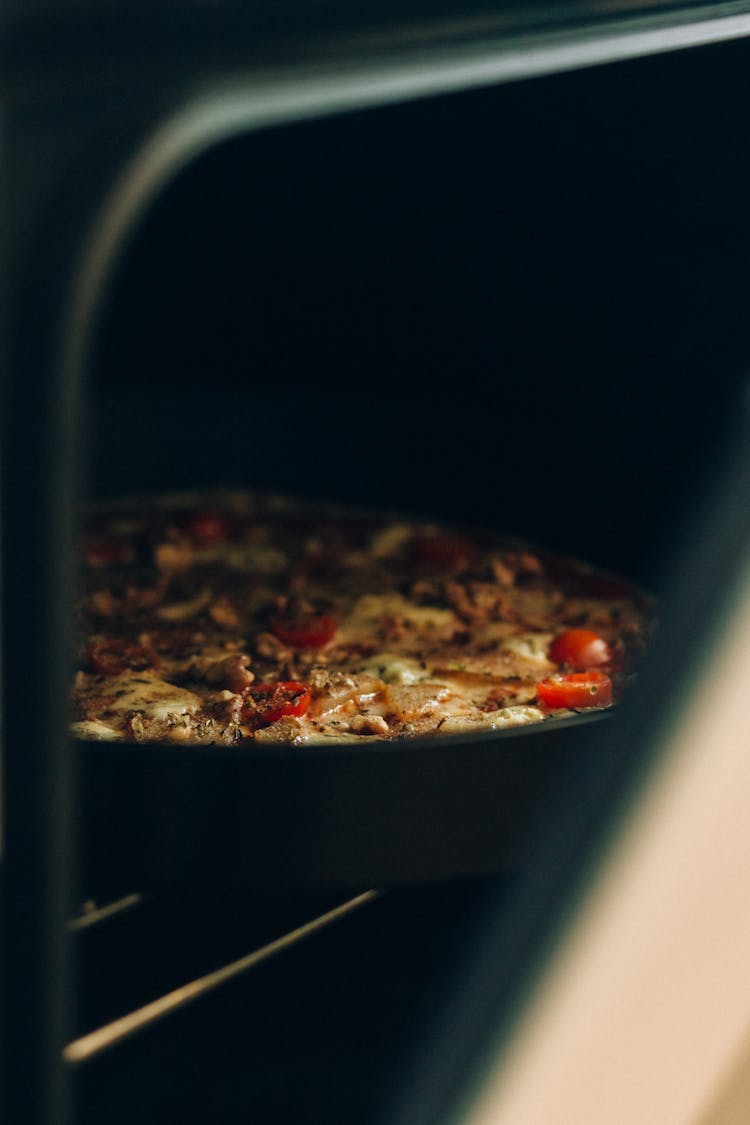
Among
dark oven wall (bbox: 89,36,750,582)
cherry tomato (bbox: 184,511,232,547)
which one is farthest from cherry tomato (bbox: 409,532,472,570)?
cherry tomato (bbox: 184,511,232,547)

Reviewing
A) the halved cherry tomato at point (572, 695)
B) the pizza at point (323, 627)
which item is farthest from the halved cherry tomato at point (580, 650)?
the halved cherry tomato at point (572, 695)

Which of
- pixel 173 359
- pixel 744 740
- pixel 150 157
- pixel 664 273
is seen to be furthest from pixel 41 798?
pixel 173 359

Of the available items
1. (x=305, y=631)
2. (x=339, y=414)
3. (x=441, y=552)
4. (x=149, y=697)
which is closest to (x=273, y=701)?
(x=149, y=697)

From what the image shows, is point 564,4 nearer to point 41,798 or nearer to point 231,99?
point 231,99

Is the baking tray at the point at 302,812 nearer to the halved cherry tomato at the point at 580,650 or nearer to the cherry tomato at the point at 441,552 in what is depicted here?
the halved cherry tomato at the point at 580,650

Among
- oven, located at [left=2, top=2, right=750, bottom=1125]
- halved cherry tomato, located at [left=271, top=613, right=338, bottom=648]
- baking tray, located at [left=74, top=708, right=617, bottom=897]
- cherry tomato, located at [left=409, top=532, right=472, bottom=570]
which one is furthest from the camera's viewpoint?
cherry tomato, located at [left=409, top=532, right=472, bottom=570]

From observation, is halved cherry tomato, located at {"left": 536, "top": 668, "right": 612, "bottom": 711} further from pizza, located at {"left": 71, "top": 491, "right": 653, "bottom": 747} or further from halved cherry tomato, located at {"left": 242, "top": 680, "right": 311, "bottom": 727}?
halved cherry tomato, located at {"left": 242, "top": 680, "right": 311, "bottom": 727}

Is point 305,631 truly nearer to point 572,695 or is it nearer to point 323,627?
point 323,627
